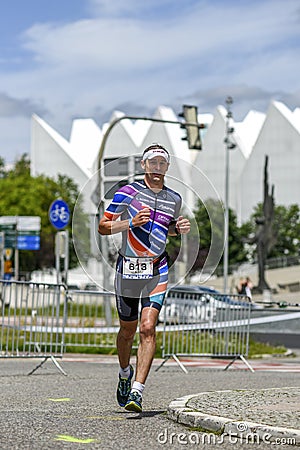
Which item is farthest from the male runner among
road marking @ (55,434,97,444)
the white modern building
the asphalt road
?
the white modern building

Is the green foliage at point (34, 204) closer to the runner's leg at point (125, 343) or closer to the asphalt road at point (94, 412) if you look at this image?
the asphalt road at point (94, 412)

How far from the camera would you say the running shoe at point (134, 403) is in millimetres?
7742

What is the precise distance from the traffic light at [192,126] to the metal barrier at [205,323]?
9.99 meters

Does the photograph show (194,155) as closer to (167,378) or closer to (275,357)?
(275,357)

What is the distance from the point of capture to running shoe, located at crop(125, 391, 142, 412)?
7.74 meters

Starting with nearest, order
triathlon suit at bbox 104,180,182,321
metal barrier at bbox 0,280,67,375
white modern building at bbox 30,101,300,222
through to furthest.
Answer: triathlon suit at bbox 104,180,182,321 < metal barrier at bbox 0,280,67,375 < white modern building at bbox 30,101,300,222

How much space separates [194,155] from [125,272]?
100591 mm

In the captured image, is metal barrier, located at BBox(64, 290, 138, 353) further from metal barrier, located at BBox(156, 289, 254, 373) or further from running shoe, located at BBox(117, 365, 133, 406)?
running shoe, located at BBox(117, 365, 133, 406)

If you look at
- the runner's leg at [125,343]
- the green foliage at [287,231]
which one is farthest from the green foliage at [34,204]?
the runner's leg at [125,343]

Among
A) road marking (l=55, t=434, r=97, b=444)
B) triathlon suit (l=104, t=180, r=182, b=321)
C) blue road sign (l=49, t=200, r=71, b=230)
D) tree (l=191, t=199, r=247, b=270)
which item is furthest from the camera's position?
blue road sign (l=49, t=200, r=71, b=230)

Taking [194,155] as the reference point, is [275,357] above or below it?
below

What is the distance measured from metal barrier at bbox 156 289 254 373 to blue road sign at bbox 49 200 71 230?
→ 40.5 ft

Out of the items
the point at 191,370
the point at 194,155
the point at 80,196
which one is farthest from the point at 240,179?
the point at 80,196

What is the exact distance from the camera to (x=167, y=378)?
1337 centimetres
